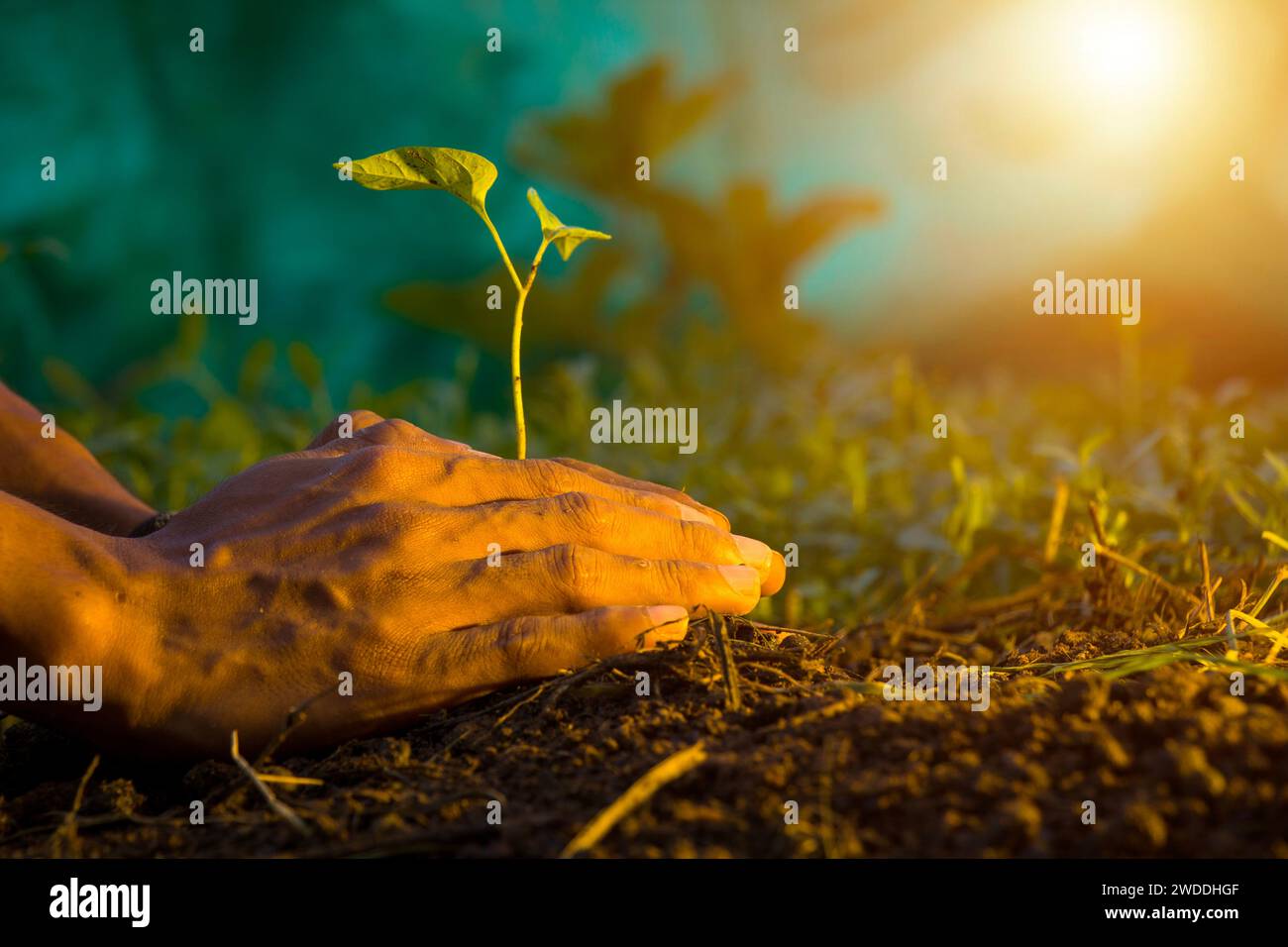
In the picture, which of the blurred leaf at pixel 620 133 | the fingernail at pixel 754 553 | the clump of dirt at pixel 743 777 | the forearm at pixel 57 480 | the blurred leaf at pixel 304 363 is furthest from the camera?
the blurred leaf at pixel 620 133

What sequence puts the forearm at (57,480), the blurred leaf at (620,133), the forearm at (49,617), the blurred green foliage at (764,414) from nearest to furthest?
the forearm at (49,617)
the forearm at (57,480)
the blurred green foliage at (764,414)
the blurred leaf at (620,133)

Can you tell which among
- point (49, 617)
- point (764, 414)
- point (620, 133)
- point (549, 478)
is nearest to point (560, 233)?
point (549, 478)

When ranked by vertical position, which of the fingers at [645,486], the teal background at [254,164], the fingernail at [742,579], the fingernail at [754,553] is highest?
the teal background at [254,164]

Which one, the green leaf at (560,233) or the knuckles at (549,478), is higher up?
the green leaf at (560,233)

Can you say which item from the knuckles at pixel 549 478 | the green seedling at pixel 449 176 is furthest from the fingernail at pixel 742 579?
the green seedling at pixel 449 176

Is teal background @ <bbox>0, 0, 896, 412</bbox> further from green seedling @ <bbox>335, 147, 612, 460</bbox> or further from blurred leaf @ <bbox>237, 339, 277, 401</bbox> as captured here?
green seedling @ <bbox>335, 147, 612, 460</bbox>

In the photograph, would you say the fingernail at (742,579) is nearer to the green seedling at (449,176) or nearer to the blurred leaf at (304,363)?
the green seedling at (449,176)

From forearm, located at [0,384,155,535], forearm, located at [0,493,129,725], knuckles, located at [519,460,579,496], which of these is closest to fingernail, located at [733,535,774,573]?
knuckles, located at [519,460,579,496]
